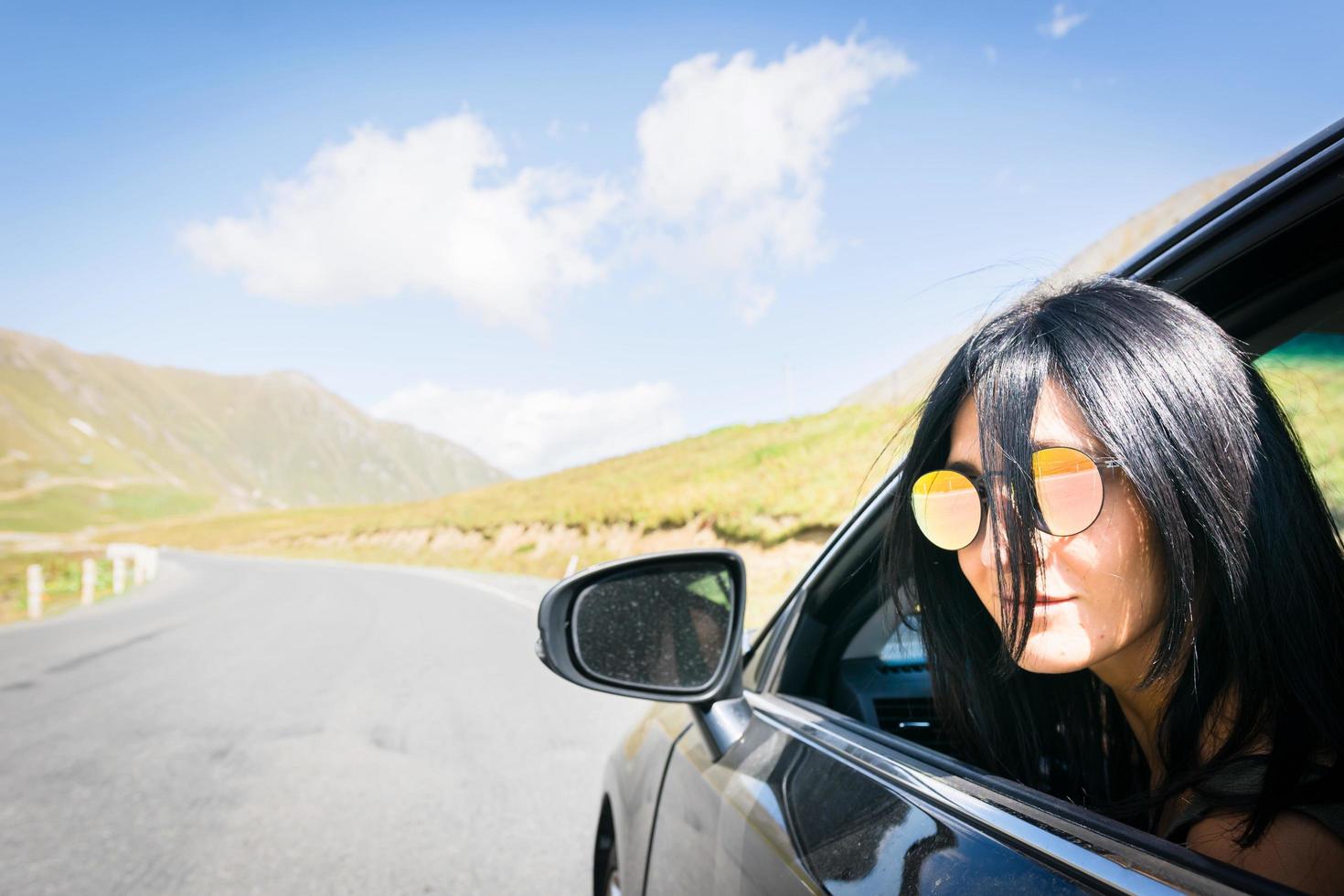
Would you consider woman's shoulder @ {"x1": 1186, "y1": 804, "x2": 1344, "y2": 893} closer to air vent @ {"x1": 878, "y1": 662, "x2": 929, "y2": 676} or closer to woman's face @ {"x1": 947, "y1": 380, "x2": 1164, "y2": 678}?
woman's face @ {"x1": 947, "y1": 380, "x2": 1164, "y2": 678}

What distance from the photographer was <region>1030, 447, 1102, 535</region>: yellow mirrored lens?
935 millimetres

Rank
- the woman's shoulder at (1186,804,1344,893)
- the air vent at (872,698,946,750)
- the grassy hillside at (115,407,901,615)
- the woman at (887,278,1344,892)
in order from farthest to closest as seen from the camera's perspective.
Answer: the grassy hillside at (115,407,901,615), the air vent at (872,698,946,750), the woman at (887,278,1344,892), the woman's shoulder at (1186,804,1344,893)

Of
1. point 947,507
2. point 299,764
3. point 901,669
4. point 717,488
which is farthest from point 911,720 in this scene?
point 717,488

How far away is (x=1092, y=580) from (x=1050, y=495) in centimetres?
11

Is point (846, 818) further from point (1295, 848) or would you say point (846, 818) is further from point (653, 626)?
point (653, 626)

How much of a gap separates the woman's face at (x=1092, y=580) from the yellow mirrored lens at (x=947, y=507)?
48 mm

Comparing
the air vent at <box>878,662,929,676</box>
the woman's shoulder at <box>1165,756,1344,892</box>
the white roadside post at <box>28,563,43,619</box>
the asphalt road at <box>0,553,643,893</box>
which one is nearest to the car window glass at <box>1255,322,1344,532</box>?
the woman's shoulder at <box>1165,756,1344,892</box>

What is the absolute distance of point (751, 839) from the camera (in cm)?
139

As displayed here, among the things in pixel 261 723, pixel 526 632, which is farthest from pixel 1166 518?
pixel 526 632

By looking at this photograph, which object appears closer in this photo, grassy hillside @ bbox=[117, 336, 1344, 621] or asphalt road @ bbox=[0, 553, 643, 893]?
grassy hillside @ bbox=[117, 336, 1344, 621]

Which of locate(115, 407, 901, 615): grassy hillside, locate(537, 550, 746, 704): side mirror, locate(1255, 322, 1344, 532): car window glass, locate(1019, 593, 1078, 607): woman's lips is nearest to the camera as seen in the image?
locate(1019, 593, 1078, 607): woman's lips

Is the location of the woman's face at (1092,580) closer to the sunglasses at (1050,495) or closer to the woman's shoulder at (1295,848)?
the sunglasses at (1050,495)

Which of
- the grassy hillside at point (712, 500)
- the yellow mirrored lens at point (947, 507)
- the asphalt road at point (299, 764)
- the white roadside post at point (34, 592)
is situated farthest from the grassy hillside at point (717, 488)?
the white roadside post at point (34, 592)

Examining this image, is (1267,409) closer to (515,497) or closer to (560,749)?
(560,749)
